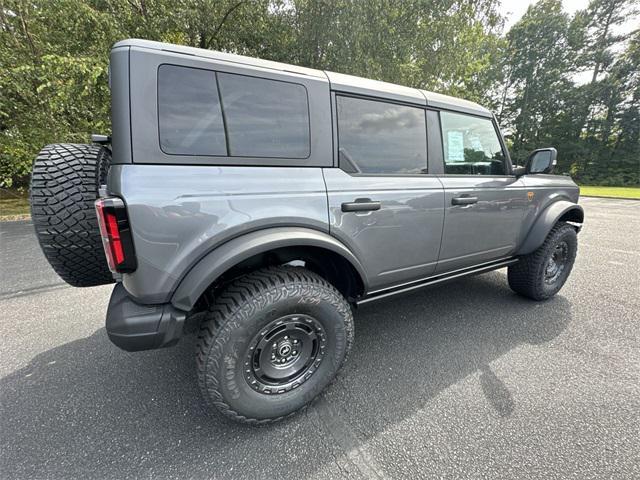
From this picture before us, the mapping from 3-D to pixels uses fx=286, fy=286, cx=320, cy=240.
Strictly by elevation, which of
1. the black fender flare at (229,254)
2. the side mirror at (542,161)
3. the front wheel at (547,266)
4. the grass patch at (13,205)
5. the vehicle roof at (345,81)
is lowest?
the grass patch at (13,205)

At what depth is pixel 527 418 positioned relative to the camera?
167cm

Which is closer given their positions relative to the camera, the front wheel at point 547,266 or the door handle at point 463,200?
the door handle at point 463,200

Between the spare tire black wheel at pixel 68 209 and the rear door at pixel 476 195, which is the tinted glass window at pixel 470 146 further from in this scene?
the spare tire black wheel at pixel 68 209

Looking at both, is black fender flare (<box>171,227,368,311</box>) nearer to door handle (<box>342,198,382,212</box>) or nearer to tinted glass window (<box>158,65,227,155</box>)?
door handle (<box>342,198,382,212</box>)

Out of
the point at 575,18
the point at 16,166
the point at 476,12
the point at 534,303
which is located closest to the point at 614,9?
the point at 575,18

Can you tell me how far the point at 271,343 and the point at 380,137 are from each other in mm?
1548

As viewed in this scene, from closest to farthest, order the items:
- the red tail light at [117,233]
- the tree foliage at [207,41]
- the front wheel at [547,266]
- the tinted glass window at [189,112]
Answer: the red tail light at [117,233], the tinted glass window at [189,112], the front wheel at [547,266], the tree foliage at [207,41]

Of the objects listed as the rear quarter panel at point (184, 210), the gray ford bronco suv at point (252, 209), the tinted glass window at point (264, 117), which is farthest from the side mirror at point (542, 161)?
the rear quarter panel at point (184, 210)

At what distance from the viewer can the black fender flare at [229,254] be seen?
4.60 feet

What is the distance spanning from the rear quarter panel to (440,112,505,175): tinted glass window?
152 centimetres

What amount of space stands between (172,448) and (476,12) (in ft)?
38.0

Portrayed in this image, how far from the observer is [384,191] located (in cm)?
191

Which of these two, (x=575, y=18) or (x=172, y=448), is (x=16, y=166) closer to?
(x=172, y=448)

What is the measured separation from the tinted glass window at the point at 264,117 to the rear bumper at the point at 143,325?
882mm
